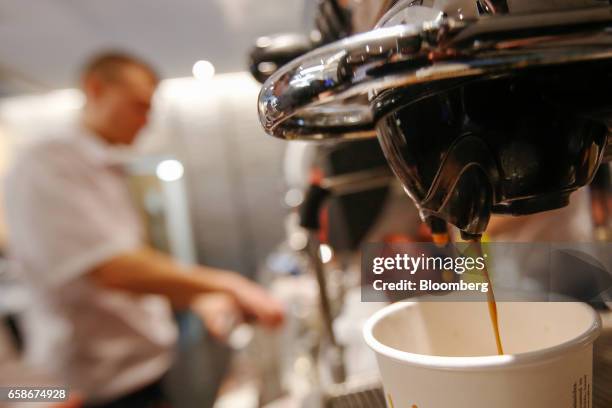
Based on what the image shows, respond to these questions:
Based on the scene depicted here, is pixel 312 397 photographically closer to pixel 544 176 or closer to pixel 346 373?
pixel 346 373

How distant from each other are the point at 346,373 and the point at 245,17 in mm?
2480

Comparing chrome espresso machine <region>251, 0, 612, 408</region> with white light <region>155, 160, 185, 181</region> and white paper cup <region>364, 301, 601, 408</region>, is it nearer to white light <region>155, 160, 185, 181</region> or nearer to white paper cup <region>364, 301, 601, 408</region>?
white paper cup <region>364, 301, 601, 408</region>

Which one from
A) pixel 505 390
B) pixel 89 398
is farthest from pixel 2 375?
pixel 505 390

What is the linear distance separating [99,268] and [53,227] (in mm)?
145

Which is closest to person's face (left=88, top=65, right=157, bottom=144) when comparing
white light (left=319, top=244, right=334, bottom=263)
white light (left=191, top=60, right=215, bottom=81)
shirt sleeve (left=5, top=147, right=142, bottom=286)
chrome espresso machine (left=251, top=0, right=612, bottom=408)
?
shirt sleeve (left=5, top=147, right=142, bottom=286)

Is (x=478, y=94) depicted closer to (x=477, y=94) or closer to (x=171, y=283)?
(x=477, y=94)

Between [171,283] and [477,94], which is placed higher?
[477,94]

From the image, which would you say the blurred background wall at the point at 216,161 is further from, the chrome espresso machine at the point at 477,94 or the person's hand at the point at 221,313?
the chrome espresso machine at the point at 477,94

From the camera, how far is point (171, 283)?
1071 millimetres

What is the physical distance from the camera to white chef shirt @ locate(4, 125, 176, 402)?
Answer: 102 cm

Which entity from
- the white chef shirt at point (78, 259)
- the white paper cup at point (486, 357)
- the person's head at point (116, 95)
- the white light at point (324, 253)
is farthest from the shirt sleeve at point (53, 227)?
the white paper cup at point (486, 357)

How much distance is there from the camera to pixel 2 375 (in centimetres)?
111

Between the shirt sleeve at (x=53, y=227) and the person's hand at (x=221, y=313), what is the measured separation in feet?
0.92

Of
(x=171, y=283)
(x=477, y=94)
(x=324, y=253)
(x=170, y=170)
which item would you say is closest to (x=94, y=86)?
(x=171, y=283)
